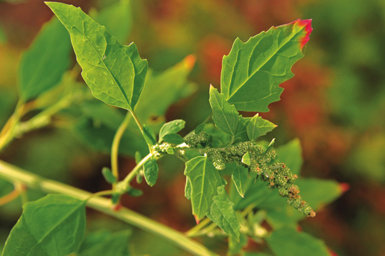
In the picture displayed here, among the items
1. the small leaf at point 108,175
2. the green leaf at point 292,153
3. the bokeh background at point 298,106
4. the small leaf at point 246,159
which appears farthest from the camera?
the bokeh background at point 298,106

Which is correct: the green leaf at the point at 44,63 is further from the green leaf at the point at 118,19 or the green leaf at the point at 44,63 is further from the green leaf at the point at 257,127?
the green leaf at the point at 257,127

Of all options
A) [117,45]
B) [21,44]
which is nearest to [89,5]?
[21,44]

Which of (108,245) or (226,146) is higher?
(226,146)

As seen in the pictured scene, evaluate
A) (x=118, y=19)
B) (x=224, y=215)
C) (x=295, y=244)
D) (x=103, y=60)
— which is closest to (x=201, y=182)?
(x=224, y=215)

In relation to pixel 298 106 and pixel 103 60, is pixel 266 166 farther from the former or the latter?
pixel 298 106

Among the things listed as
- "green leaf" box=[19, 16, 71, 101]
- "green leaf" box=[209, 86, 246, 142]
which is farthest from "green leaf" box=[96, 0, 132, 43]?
"green leaf" box=[209, 86, 246, 142]

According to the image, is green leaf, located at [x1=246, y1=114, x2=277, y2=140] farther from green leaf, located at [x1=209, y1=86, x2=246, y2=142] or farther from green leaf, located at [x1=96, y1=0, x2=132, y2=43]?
green leaf, located at [x1=96, y1=0, x2=132, y2=43]

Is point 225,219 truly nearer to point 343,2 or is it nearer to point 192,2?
point 192,2

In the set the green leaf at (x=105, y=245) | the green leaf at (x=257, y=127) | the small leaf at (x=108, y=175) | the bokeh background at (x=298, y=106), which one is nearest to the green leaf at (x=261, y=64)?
the green leaf at (x=257, y=127)
